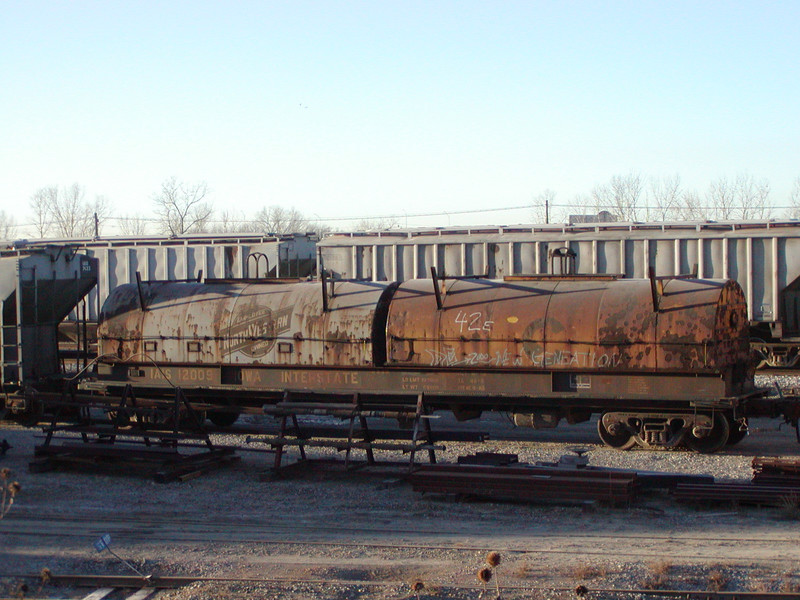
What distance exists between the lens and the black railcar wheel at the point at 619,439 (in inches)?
540

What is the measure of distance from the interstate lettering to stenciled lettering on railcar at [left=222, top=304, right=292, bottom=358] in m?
0.59

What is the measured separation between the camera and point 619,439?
13.8 meters

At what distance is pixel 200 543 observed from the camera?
9.30m

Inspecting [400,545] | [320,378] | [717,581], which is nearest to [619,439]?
[320,378]

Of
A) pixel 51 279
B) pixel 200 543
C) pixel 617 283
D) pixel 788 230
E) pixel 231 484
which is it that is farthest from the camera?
pixel 788 230

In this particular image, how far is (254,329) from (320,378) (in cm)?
142

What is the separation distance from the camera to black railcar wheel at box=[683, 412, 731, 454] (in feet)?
43.2

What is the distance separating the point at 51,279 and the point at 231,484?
7.65 meters

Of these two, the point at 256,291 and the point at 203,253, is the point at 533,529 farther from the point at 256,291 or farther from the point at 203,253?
the point at 203,253

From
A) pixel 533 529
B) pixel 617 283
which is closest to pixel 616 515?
pixel 533 529

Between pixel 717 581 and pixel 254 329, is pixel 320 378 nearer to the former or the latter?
pixel 254 329

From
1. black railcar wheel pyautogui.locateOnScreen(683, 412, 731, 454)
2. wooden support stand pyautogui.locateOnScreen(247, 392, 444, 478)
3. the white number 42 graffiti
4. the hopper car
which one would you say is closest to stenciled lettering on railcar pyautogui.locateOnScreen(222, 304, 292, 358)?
wooden support stand pyautogui.locateOnScreen(247, 392, 444, 478)

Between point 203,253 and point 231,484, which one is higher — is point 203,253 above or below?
above

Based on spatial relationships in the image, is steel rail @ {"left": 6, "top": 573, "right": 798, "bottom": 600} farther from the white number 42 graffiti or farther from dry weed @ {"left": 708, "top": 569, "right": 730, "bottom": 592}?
the white number 42 graffiti
